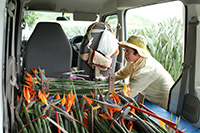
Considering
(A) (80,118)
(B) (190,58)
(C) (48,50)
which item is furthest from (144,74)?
(A) (80,118)

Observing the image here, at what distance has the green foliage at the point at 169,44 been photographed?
4980 mm

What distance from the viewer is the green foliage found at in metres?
4.98

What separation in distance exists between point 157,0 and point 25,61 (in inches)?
68.7

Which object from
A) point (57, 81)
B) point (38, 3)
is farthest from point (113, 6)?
point (57, 81)

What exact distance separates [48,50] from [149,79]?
1311mm

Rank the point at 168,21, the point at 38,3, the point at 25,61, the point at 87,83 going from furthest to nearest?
the point at 168,21 < the point at 38,3 < the point at 25,61 < the point at 87,83

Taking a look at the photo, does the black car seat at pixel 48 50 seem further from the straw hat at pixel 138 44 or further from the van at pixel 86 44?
the straw hat at pixel 138 44

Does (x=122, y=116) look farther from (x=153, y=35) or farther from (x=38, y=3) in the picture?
(x=153, y=35)

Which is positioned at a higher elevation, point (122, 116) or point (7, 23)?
point (7, 23)

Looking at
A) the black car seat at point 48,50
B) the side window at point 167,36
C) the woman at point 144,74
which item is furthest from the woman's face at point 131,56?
the side window at point 167,36

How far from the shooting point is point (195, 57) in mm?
2184

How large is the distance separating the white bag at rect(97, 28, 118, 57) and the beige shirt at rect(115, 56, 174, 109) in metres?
0.43

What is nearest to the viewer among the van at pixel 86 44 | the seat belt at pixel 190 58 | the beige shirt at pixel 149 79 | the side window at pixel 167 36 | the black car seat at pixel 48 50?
the van at pixel 86 44

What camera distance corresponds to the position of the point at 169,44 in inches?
198
